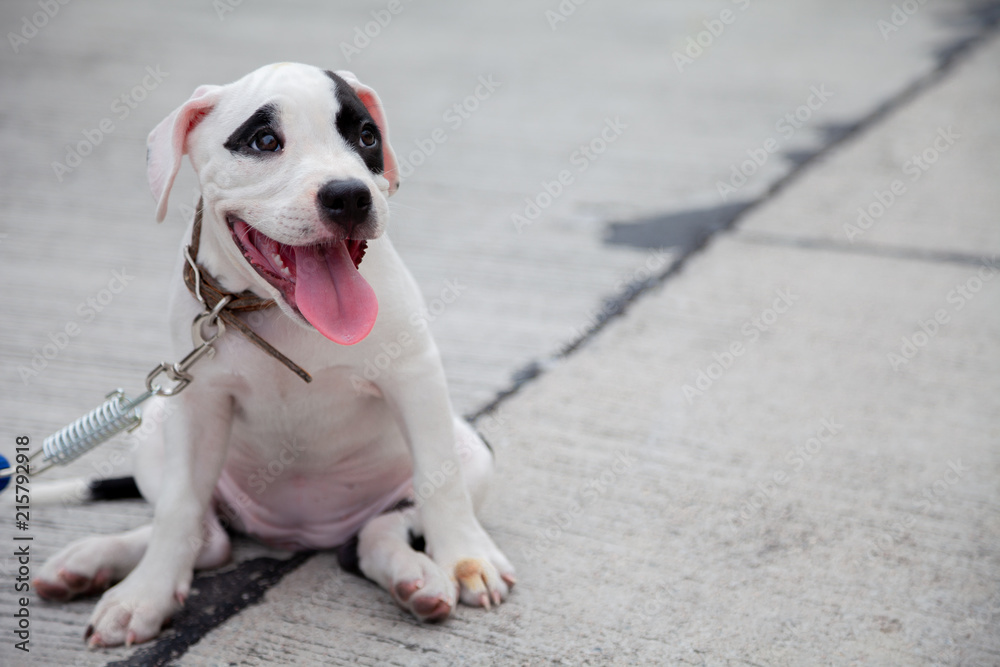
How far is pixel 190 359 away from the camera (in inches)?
97.0

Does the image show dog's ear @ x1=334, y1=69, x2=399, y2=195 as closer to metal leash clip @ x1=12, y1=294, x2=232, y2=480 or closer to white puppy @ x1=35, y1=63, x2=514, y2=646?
white puppy @ x1=35, y1=63, x2=514, y2=646

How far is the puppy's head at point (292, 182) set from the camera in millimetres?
2199

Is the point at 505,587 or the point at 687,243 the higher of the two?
the point at 505,587

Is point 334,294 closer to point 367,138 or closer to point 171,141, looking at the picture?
point 367,138

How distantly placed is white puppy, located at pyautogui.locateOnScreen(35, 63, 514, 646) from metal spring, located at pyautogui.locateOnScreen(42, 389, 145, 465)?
0.36ft

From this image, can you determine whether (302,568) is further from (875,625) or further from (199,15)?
(199,15)

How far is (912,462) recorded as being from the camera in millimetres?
3322

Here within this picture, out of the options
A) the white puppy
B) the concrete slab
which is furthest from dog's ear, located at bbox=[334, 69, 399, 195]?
the concrete slab

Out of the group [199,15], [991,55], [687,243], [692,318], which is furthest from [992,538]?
[199,15]

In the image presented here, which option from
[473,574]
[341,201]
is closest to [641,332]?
[473,574]

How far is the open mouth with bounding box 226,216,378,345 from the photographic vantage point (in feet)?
7.34

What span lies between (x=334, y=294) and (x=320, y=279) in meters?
0.05

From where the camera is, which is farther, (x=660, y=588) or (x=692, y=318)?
(x=692, y=318)

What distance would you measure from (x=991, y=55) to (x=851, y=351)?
578 cm
